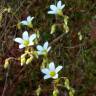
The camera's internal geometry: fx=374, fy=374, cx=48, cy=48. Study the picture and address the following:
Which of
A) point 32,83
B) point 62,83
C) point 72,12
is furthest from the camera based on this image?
point 72,12

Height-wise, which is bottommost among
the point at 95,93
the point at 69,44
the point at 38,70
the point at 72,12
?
the point at 95,93

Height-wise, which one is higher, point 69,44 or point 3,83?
point 69,44

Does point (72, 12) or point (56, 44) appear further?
point (72, 12)

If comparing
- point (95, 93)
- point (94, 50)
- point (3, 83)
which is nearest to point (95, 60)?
point (94, 50)

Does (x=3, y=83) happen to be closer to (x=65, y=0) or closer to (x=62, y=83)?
(x=62, y=83)

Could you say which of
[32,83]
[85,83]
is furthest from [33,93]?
[85,83]

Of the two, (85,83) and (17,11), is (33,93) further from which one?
(17,11)

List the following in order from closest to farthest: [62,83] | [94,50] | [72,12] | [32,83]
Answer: [62,83], [32,83], [94,50], [72,12]
